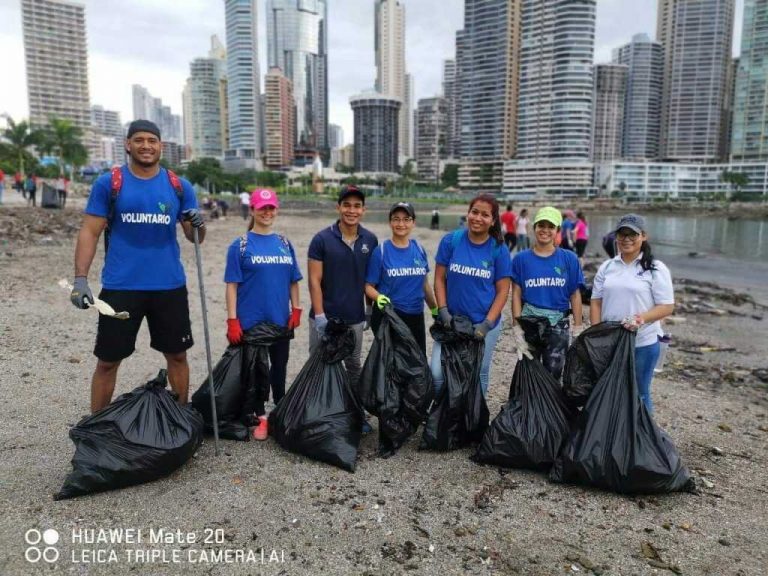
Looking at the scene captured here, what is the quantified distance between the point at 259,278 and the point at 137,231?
0.75 meters

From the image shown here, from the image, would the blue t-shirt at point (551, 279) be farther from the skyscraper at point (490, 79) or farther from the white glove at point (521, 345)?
the skyscraper at point (490, 79)

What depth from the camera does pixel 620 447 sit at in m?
2.72

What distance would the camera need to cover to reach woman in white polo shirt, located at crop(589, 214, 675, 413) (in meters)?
3.12

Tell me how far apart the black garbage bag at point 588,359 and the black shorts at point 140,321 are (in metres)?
2.32

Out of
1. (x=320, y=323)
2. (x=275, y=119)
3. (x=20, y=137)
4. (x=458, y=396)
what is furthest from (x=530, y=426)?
(x=275, y=119)

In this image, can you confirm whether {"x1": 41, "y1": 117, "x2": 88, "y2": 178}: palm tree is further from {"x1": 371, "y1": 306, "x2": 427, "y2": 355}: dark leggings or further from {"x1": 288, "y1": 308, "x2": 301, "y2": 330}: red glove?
{"x1": 371, "y1": 306, "x2": 427, "y2": 355}: dark leggings

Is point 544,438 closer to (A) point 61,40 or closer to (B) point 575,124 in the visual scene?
(B) point 575,124

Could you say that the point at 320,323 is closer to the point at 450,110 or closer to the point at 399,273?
the point at 399,273

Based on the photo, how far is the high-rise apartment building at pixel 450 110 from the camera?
146 m

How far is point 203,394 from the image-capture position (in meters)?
3.32

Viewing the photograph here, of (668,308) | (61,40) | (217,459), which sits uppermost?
(61,40)

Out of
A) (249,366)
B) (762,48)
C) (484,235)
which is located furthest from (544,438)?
(762,48)

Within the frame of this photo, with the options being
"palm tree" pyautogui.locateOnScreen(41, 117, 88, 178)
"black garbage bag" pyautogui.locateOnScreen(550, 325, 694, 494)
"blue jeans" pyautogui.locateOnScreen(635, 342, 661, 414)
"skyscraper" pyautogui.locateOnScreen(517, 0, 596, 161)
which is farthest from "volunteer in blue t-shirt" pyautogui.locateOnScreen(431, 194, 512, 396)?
"skyscraper" pyautogui.locateOnScreen(517, 0, 596, 161)

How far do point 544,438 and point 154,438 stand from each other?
2.14 m
